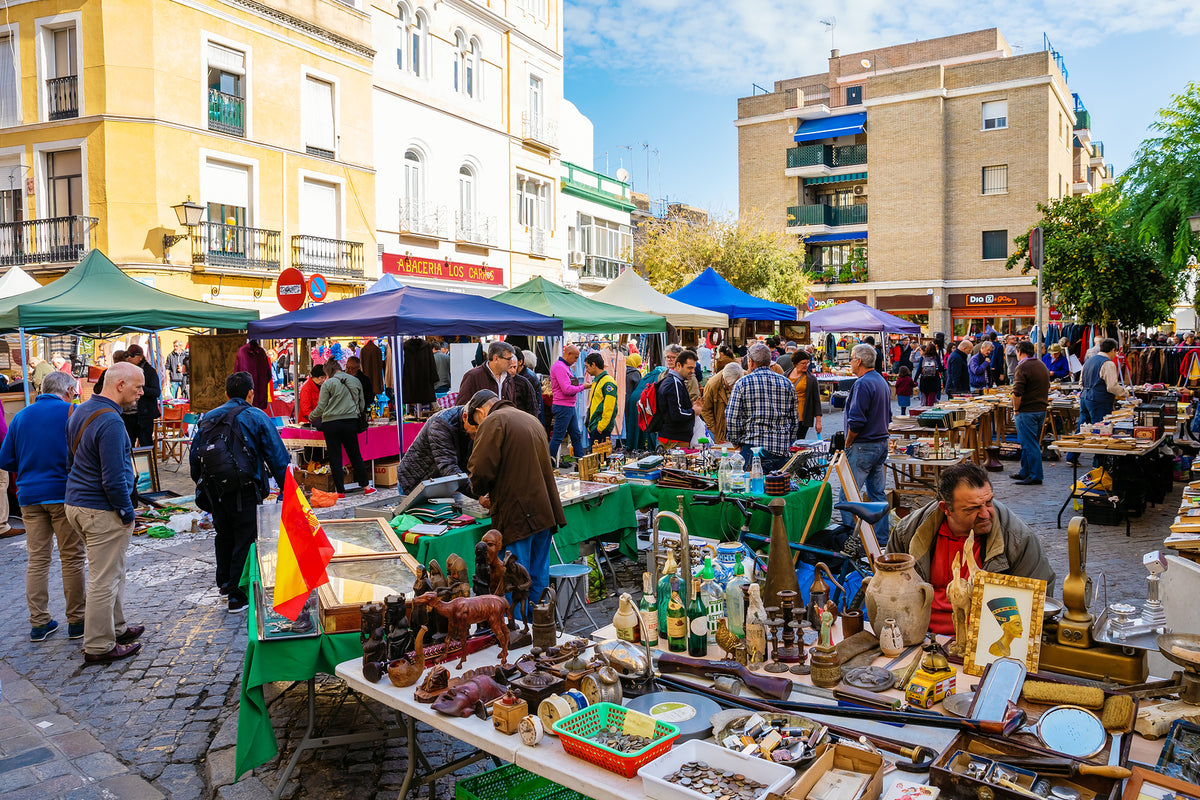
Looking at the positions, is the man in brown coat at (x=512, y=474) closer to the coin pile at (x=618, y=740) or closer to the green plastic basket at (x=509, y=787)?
the green plastic basket at (x=509, y=787)

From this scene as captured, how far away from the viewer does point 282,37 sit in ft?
62.3

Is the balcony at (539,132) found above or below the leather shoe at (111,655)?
above

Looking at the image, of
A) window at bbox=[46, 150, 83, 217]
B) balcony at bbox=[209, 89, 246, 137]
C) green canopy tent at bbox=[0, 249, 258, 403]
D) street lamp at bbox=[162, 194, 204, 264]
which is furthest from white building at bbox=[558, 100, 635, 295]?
green canopy tent at bbox=[0, 249, 258, 403]

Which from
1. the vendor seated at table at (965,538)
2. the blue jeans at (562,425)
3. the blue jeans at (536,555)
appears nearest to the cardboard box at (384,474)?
the blue jeans at (562,425)

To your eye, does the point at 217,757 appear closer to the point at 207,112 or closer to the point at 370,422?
the point at 370,422

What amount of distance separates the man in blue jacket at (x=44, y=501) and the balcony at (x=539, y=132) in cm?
2177

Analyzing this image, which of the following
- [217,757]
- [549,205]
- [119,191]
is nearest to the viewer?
[217,757]

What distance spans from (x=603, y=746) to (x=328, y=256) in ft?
63.1

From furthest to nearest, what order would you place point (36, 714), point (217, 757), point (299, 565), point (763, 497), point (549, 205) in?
1. point (549, 205)
2. point (763, 497)
3. point (36, 714)
4. point (217, 757)
5. point (299, 565)

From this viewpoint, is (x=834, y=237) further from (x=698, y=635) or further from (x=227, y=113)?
(x=698, y=635)

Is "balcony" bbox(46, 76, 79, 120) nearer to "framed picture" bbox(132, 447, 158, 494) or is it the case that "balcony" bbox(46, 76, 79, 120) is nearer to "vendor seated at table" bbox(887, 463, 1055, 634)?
"framed picture" bbox(132, 447, 158, 494)

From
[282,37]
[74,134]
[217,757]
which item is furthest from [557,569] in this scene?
[282,37]

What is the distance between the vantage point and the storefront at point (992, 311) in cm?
3325

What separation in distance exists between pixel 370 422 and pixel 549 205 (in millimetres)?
17455
